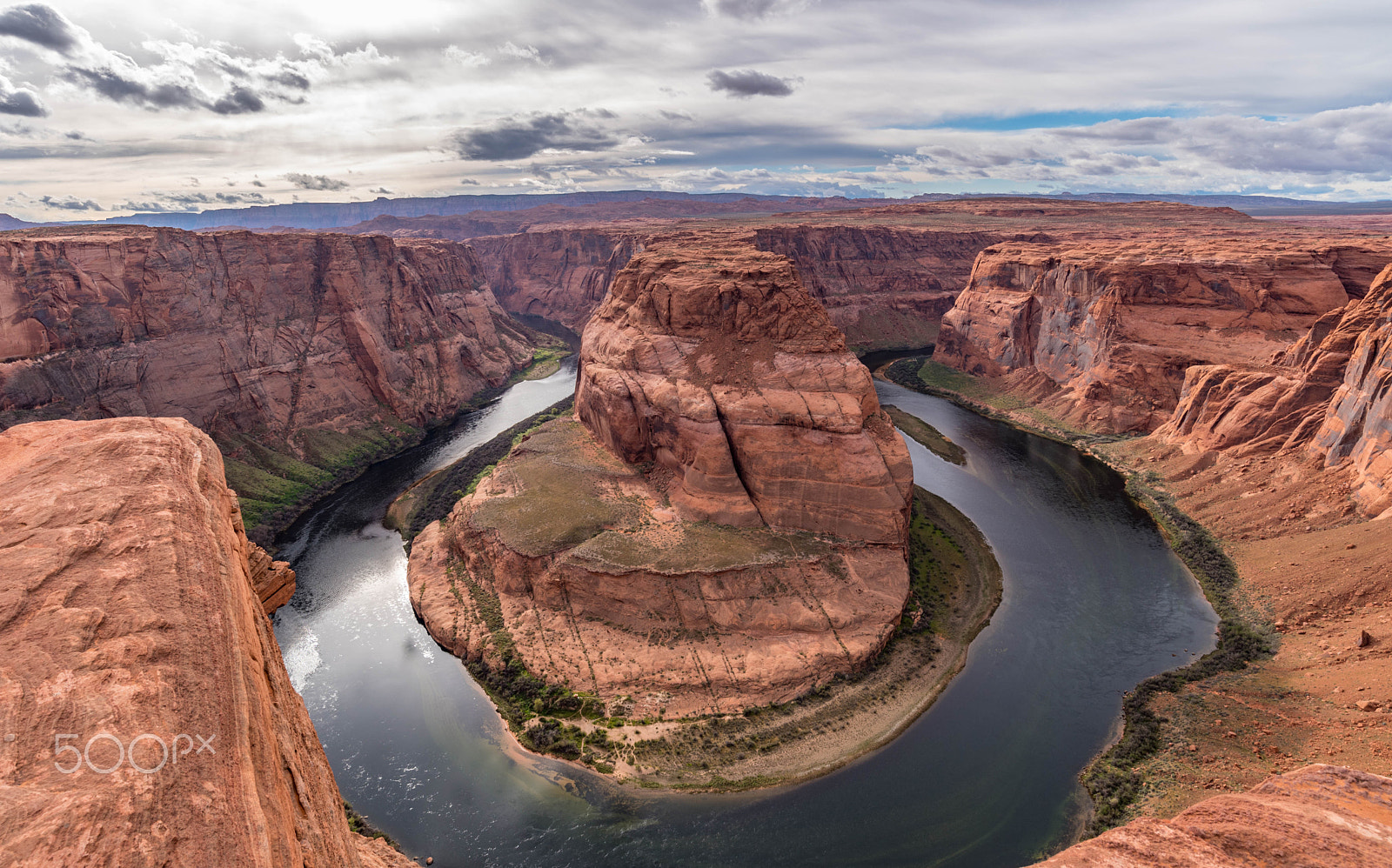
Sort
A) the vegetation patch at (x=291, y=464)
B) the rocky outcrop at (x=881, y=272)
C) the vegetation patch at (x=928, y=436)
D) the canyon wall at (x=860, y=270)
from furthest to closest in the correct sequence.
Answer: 1. the canyon wall at (x=860, y=270)
2. the rocky outcrop at (x=881, y=272)
3. the vegetation patch at (x=928, y=436)
4. the vegetation patch at (x=291, y=464)

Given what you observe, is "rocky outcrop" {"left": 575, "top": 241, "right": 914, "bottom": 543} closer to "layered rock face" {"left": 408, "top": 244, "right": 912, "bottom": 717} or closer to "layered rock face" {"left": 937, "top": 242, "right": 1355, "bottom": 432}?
"layered rock face" {"left": 408, "top": 244, "right": 912, "bottom": 717}

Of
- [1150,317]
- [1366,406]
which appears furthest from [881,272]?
[1366,406]

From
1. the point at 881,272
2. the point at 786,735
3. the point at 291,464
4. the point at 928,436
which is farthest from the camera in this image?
the point at 881,272

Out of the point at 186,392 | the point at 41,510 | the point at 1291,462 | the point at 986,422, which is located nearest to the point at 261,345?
the point at 186,392

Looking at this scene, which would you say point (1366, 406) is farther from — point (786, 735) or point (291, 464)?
point (291, 464)

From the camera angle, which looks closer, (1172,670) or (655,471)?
(1172,670)

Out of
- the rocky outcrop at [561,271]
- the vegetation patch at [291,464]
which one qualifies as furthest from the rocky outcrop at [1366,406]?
the rocky outcrop at [561,271]

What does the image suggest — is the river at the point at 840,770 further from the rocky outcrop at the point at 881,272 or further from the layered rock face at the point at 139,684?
the rocky outcrop at the point at 881,272
